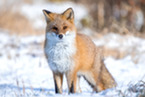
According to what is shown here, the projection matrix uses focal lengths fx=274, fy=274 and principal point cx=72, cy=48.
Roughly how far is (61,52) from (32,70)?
3.23 m

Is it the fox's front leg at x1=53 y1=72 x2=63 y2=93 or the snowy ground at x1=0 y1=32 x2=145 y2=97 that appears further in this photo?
the snowy ground at x1=0 y1=32 x2=145 y2=97

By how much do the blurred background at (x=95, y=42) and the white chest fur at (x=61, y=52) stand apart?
544mm

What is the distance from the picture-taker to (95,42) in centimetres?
1209

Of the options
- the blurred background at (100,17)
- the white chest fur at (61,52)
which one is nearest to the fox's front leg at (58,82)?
the white chest fur at (61,52)

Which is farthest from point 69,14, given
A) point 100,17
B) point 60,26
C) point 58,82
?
point 100,17

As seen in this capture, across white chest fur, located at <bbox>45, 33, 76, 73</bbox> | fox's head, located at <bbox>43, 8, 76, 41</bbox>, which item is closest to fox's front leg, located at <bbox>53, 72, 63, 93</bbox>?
white chest fur, located at <bbox>45, 33, 76, 73</bbox>

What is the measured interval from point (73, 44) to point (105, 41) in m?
6.20

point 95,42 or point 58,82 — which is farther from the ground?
point 58,82

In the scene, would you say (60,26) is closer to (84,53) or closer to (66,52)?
(66,52)

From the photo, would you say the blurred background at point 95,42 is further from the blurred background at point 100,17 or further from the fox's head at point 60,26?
the fox's head at point 60,26

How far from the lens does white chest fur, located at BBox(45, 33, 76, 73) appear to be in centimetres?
516

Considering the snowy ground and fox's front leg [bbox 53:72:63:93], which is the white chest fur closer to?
fox's front leg [bbox 53:72:63:93]

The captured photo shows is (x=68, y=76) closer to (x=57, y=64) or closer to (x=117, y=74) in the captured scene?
(x=57, y=64)

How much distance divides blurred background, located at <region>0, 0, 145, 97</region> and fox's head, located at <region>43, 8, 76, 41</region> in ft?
3.52
